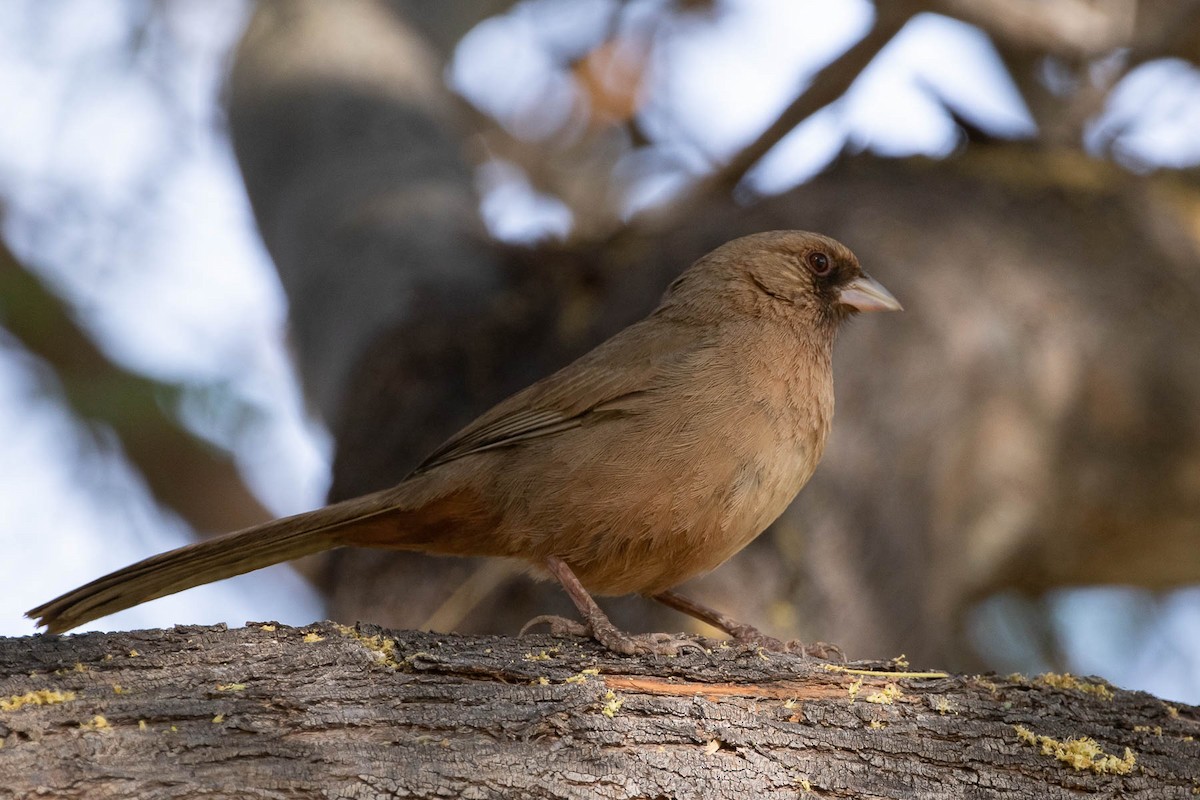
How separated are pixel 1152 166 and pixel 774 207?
8.29 feet

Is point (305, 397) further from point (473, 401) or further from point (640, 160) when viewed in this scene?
point (640, 160)

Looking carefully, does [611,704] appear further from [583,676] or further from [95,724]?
[95,724]

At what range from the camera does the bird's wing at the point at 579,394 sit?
4.00 metres

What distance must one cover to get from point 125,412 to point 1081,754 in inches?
243

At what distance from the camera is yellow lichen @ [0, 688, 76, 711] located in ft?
7.73

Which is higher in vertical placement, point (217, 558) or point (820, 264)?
point (820, 264)

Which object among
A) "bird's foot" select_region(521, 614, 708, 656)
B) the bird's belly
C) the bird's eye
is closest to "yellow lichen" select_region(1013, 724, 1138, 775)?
"bird's foot" select_region(521, 614, 708, 656)

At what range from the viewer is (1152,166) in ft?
22.7

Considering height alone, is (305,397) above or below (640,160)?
below

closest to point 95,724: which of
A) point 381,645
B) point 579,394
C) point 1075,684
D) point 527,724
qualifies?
point 381,645

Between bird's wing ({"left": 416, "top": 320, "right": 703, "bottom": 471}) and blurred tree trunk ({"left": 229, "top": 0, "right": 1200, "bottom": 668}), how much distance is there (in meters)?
1.16

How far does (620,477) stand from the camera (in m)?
3.69

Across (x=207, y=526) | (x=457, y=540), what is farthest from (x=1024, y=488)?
(x=207, y=526)

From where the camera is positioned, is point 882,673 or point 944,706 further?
point 882,673
